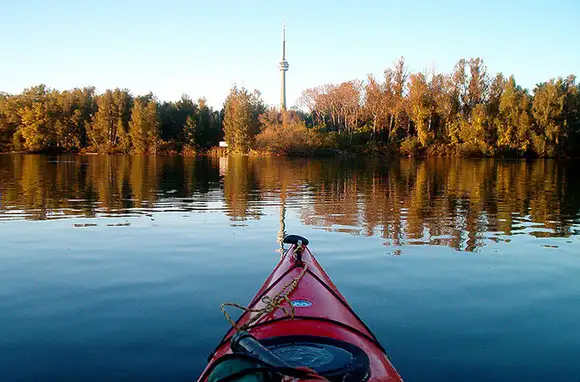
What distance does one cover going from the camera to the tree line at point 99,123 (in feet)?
233

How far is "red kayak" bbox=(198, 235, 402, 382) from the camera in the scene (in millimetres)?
2426

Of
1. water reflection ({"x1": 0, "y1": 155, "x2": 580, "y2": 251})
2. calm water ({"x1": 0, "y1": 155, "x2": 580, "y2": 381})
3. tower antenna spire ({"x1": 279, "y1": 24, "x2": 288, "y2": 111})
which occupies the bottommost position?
calm water ({"x1": 0, "y1": 155, "x2": 580, "y2": 381})

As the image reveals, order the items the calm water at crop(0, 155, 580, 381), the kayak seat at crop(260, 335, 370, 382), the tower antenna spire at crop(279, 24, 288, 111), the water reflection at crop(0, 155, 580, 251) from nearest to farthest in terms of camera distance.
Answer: the kayak seat at crop(260, 335, 370, 382)
the calm water at crop(0, 155, 580, 381)
the water reflection at crop(0, 155, 580, 251)
the tower antenna spire at crop(279, 24, 288, 111)

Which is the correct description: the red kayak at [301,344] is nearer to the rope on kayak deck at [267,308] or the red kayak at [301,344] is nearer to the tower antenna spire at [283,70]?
the rope on kayak deck at [267,308]

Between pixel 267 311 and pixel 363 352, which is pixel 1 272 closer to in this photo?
pixel 267 311

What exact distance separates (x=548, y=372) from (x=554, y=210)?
11478 mm

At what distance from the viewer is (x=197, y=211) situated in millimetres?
13977

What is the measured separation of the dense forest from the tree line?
157 mm

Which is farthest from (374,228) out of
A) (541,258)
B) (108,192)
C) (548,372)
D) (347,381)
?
(108,192)

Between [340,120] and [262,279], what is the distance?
61.3 metres

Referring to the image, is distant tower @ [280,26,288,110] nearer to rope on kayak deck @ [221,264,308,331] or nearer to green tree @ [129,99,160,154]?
green tree @ [129,99,160,154]

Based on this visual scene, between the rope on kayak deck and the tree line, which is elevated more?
the tree line

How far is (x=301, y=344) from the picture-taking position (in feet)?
9.97

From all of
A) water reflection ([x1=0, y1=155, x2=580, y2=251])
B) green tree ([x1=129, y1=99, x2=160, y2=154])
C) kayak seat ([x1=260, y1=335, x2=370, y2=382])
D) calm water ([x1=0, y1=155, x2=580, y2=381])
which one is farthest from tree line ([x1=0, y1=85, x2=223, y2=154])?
kayak seat ([x1=260, y1=335, x2=370, y2=382])
